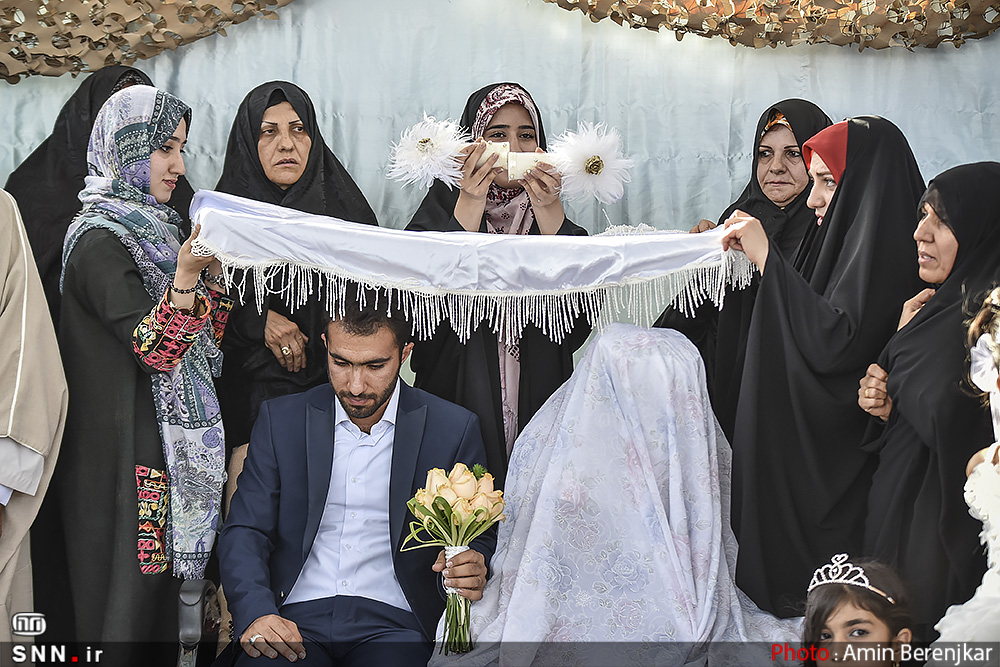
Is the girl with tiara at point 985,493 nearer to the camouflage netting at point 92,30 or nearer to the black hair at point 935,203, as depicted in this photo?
the black hair at point 935,203

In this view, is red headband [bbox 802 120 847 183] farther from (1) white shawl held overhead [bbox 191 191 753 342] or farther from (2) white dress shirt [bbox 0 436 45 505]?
(2) white dress shirt [bbox 0 436 45 505]

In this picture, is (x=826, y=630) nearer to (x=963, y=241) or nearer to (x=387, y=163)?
(x=963, y=241)

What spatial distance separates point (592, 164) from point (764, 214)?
0.79 meters

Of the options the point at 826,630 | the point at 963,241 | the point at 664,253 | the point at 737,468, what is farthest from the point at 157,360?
the point at 963,241

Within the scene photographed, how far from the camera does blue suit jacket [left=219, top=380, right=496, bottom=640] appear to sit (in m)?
3.05

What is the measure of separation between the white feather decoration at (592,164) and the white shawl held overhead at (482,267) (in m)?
0.25

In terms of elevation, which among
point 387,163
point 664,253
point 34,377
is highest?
point 387,163

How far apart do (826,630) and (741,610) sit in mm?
279

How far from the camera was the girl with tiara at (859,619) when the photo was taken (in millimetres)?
2777

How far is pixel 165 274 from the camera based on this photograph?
3.40 metres

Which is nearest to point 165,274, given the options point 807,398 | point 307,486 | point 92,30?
point 307,486

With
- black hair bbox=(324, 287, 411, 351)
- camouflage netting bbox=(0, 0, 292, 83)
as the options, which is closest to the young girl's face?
black hair bbox=(324, 287, 411, 351)

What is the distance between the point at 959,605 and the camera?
2.95 m

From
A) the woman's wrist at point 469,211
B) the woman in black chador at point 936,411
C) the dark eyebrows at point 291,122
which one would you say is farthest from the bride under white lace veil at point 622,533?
the dark eyebrows at point 291,122
